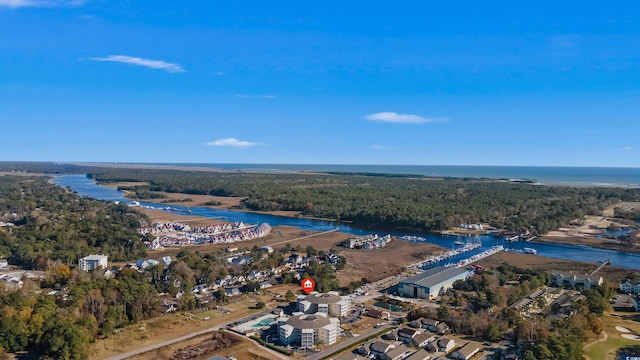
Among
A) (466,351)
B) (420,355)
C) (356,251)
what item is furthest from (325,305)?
(356,251)

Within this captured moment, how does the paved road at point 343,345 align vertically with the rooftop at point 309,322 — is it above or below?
below

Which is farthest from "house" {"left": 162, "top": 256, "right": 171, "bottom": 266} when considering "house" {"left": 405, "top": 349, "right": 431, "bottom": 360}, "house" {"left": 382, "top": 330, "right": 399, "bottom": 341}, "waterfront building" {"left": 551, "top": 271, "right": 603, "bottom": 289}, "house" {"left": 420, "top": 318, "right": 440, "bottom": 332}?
"waterfront building" {"left": 551, "top": 271, "right": 603, "bottom": 289}

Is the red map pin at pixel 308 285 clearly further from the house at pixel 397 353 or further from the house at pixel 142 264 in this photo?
the house at pixel 142 264

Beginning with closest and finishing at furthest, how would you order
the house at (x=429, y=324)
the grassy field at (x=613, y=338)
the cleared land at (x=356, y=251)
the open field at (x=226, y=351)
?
the open field at (x=226, y=351)
the grassy field at (x=613, y=338)
the house at (x=429, y=324)
the cleared land at (x=356, y=251)

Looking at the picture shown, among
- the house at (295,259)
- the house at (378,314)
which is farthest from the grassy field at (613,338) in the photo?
the house at (295,259)

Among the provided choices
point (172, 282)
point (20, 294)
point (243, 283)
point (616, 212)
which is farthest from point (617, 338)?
point (616, 212)

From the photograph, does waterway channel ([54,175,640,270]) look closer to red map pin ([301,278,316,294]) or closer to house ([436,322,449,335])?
red map pin ([301,278,316,294])
